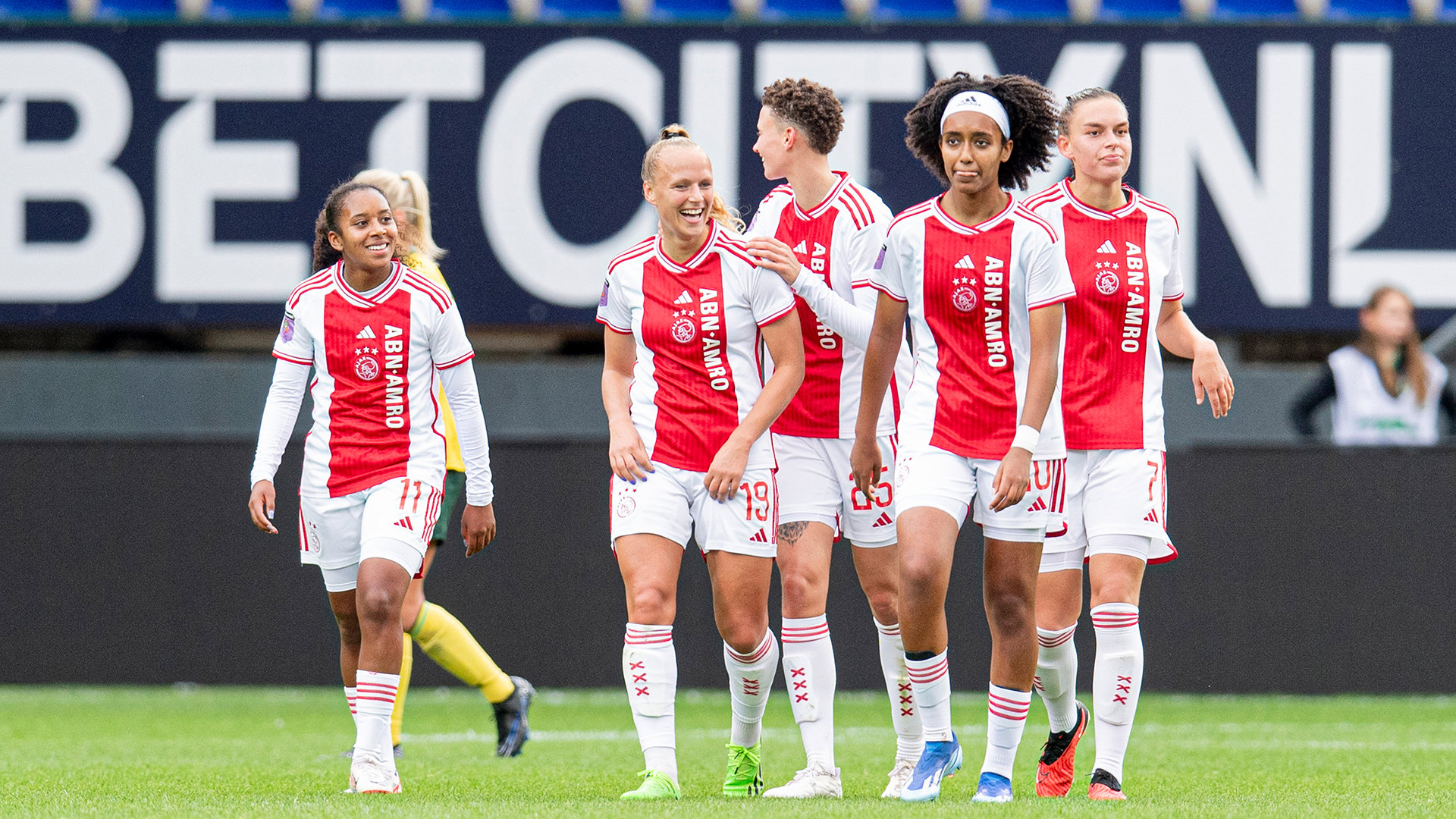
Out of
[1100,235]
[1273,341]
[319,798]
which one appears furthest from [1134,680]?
[1273,341]

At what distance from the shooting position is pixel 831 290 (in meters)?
5.52

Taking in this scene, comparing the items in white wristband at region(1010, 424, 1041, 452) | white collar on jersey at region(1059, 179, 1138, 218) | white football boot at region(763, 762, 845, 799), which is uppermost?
white collar on jersey at region(1059, 179, 1138, 218)

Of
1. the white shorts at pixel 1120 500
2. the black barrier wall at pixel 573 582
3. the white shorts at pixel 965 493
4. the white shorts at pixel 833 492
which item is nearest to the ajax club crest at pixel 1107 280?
the white shorts at pixel 1120 500

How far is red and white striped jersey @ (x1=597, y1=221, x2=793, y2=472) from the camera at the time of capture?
17.1 ft

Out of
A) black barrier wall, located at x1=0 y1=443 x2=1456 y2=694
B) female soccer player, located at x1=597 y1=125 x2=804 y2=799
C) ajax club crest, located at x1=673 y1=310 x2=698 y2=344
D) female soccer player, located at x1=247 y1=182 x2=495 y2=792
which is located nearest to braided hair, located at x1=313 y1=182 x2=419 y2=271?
female soccer player, located at x1=247 y1=182 x2=495 y2=792

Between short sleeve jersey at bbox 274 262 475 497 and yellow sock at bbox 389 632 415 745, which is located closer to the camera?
short sleeve jersey at bbox 274 262 475 497

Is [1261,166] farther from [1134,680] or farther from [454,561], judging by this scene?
[1134,680]

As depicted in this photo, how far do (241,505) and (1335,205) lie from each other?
6.46 meters

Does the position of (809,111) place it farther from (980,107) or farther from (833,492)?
(833,492)

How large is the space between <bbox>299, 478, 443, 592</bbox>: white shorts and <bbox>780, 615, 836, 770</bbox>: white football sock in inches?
43.8

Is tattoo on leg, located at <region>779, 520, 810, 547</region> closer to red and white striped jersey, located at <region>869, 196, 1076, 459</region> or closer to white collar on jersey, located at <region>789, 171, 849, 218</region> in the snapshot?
red and white striped jersey, located at <region>869, 196, 1076, 459</region>

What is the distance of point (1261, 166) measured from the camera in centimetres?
1084

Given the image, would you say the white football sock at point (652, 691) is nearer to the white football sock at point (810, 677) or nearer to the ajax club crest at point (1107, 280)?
the white football sock at point (810, 677)

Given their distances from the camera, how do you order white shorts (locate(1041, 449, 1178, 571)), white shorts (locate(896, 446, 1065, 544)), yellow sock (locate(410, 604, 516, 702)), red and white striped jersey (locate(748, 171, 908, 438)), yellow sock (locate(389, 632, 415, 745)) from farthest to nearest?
1. yellow sock (locate(410, 604, 516, 702))
2. yellow sock (locate(389, 632, 415, 745))
3. red and white striped jersey (locate(748, 171, 908, 438))
4. white shorts (locate(1041, 449, 1178, 571))
5. white shorts (locate(896, 446, 1065, 544))
